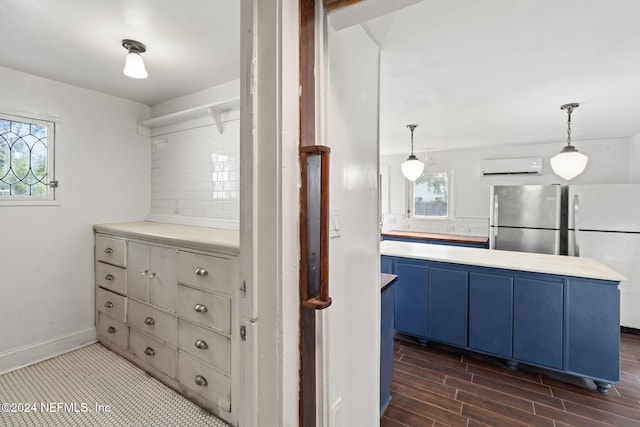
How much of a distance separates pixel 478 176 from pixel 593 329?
10.1 feet

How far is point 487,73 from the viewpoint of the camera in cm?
206

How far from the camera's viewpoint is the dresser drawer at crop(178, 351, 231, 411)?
175 centimetres

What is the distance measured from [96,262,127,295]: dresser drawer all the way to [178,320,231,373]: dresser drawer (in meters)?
0.82

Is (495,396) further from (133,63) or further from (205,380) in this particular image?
(133,63)

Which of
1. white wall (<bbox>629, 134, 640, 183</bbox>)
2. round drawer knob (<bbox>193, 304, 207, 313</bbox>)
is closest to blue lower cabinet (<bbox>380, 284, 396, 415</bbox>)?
round drawer knob (<bbox>193, 304, 207, 313</bbox>)

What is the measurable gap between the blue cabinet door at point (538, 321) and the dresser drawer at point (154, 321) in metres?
2.66

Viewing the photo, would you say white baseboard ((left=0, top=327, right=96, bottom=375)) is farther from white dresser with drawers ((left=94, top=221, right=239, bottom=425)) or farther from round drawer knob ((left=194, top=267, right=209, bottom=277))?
round drawer knob ((left=194, top=267, right=209, bottom=277))

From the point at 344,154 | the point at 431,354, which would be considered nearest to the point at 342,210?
the point at 344,154

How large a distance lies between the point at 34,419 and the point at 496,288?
338cm

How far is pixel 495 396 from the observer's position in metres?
2.14

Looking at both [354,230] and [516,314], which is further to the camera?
[516,314]

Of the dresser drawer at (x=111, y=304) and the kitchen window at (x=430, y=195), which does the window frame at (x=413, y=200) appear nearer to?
the kitchen window at (x=430, y=195)

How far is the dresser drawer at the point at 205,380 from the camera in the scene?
1755 mm

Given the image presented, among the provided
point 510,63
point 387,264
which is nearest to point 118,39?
point 510,63
